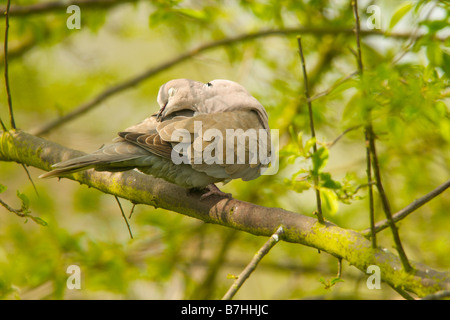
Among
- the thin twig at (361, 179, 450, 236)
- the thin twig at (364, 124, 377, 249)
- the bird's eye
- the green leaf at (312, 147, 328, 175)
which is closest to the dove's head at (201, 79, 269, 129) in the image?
the bird's eye

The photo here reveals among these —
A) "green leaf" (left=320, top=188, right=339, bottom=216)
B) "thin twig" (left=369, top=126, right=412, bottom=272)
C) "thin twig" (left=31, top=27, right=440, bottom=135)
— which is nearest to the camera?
"thin twig" (left=369, top=126, right=412, bottom=272)

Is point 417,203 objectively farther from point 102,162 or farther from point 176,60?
point 176,60

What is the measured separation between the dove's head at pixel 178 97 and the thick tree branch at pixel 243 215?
0.45m

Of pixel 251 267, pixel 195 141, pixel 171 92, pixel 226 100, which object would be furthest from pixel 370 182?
pixel 171 92

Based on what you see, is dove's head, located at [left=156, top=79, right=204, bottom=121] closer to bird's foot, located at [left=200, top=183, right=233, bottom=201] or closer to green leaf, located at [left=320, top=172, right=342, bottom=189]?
bird's foot, located at [left=200, top=183, right=233, bottom=201]

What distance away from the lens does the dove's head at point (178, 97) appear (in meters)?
2.85

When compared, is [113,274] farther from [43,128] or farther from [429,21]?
[429,21]

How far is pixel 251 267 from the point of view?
6.57 ft

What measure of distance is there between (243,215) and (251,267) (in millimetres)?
527

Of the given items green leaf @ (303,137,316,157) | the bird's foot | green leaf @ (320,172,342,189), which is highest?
the bird's foot

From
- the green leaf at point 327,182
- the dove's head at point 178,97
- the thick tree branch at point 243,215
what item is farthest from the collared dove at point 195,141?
the green leaf at point 327,182

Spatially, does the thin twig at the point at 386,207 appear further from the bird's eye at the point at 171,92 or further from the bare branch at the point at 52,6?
the bare branch at the point at 52,6

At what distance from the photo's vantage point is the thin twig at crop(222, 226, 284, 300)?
1.91 meters

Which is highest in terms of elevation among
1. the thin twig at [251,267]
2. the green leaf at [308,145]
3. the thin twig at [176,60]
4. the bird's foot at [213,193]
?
the thin twig at [176,60]
